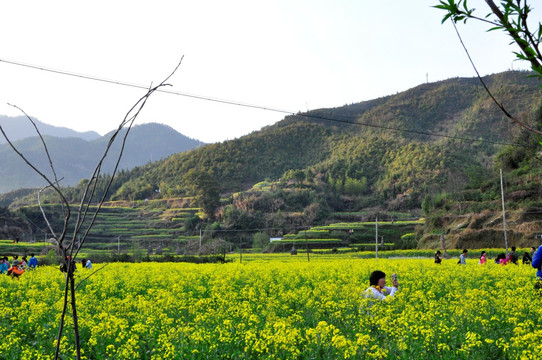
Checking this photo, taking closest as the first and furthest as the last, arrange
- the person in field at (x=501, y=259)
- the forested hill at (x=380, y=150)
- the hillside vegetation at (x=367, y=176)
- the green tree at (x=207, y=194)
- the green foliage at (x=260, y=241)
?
the person in field at (x=501, y=259) → the hillside vegetation at (x=367, y=176) → the green foliage at (x=260, y=241) → the green tree at (x=207, y=194) → the forested hill at (x=380, y=150)

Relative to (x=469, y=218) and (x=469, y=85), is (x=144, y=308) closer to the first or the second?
(x=469, y=218)

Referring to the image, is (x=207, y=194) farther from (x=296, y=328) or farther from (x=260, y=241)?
(x=296, y=328)

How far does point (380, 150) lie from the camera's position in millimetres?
120688

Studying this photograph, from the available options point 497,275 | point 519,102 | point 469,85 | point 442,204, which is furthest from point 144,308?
point 469,85

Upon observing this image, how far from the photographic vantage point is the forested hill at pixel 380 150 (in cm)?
10356

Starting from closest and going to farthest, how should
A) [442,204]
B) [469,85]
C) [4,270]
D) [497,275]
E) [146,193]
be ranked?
1. [497,275]
2. [4,270]
3. [442,204]
4. [146,193]
5. [469,85]

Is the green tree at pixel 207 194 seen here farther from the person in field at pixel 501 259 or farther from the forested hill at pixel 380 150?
the person in field at pixel 501 259

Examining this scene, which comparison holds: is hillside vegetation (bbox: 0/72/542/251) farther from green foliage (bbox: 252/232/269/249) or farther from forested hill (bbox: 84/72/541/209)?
forested hill (bbox: 84/72/541/209)

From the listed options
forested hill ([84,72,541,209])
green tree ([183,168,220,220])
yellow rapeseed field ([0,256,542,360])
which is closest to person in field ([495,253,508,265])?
yellow rapeseed field ([0,256,542,360])

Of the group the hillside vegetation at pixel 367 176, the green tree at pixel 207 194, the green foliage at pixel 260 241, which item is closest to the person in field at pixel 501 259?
the hillside vegetation at pixel 367 176

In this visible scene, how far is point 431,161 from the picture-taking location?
10438 cm

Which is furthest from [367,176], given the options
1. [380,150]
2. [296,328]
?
[296,328]

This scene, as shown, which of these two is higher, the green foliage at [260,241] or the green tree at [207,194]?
the green tree at [207,194]

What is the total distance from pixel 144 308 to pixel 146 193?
106m
